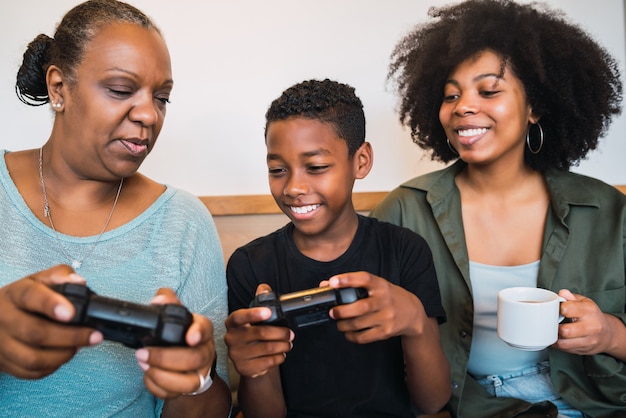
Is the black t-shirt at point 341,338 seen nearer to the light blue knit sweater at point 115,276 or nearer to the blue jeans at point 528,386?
the light blue knit sweater at point 115,276

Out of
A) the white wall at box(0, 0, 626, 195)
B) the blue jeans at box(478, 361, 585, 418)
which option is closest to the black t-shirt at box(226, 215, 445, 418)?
the blue jeans at box(478, 361, 585, 418)

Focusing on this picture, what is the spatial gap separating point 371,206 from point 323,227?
2.39ft

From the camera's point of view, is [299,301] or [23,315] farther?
[299,301]

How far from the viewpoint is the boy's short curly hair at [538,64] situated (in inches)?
55.1

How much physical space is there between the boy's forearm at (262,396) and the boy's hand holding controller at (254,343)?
136 millimetres

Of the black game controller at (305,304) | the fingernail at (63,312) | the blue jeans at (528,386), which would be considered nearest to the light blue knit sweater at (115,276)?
the black game controller at (305,304)

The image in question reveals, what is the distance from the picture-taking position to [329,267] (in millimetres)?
1186

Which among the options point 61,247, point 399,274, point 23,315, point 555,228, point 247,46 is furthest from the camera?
point 247,46

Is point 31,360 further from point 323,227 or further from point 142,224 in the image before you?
point 323,227

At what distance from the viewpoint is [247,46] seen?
1.80m

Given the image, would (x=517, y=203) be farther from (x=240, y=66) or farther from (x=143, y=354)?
(x=143, y=354)

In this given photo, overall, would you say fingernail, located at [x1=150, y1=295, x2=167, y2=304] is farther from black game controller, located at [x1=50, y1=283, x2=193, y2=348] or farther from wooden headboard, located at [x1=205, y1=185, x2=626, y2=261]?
wooden headboard, located at [x1=205, y1=185, x2=626, y2=261]

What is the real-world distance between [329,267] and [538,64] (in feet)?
2.37

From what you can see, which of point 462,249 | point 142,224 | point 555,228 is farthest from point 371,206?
point 142,224
